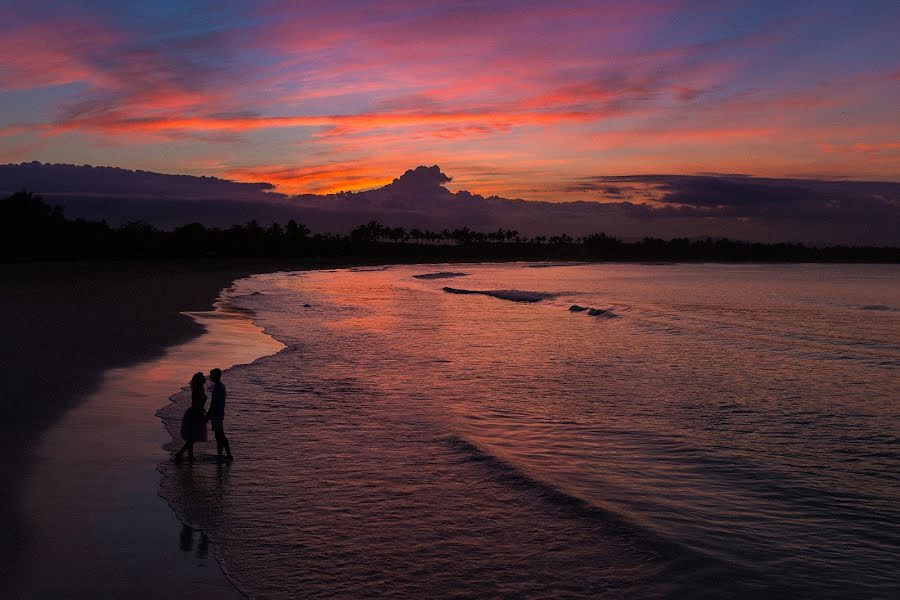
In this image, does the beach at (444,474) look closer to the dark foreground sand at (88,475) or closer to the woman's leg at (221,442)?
the dark foreground sand at (88,475)

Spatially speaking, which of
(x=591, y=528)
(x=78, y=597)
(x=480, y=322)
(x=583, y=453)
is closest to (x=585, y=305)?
(x=480, y=322)

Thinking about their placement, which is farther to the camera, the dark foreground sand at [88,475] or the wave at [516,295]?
the wave at [516,295]

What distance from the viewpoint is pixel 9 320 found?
98.5 ft

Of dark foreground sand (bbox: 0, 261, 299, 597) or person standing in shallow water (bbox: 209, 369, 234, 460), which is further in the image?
person standing in shallow water (bbox: 209, 369, 234, 460)

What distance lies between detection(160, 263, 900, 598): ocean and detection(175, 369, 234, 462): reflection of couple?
1.30 feet

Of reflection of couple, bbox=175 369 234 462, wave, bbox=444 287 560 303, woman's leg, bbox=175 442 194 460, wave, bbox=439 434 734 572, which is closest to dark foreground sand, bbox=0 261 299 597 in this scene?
woman's leg, bbox=175 442 194 460

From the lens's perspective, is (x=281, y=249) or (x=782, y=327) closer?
(x=782, y=327)

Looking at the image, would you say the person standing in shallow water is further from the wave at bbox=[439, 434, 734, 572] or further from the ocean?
the wave at bbox=[439, 434, 734, 572]

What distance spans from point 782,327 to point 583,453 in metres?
29.5

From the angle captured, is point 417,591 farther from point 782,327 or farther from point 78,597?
point 782,327

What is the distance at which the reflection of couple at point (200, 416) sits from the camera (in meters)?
11.1

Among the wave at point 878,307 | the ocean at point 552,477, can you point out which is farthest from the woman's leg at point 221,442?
the wave at point 878,307

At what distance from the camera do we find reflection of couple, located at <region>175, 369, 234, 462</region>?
11062 millimetres

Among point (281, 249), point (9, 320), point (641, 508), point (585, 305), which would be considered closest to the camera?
point (641, 508)
